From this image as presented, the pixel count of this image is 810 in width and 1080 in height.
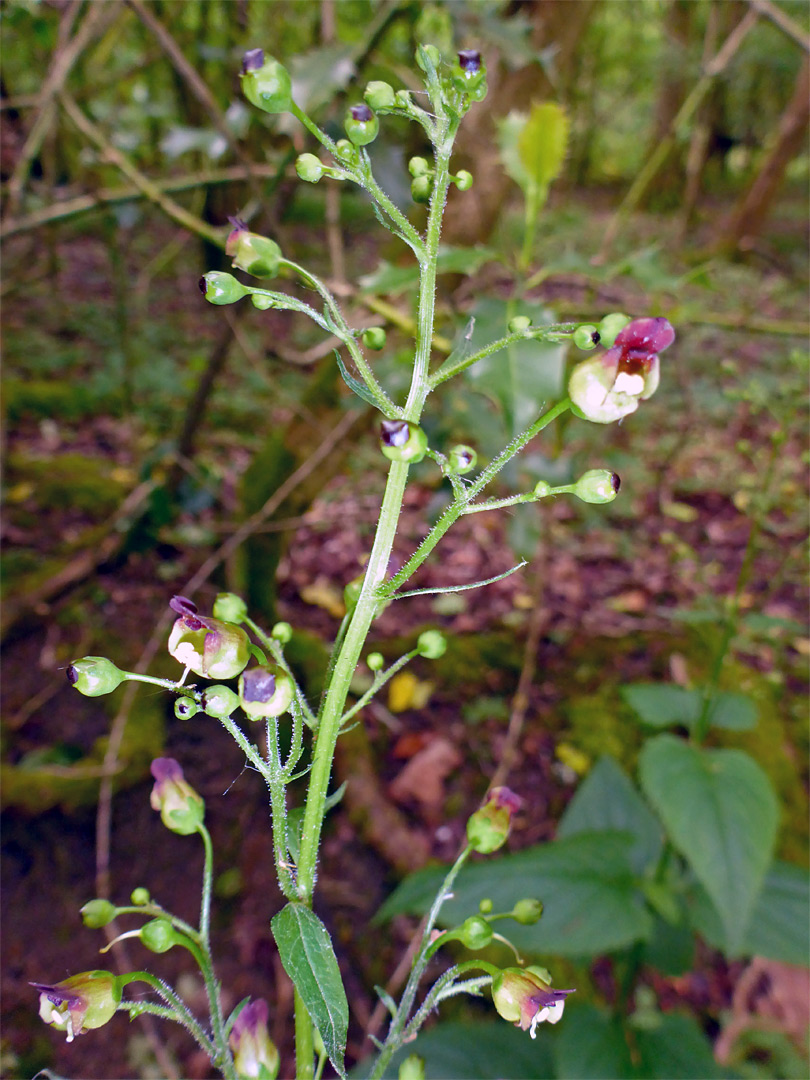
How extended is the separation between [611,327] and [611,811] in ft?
5.93

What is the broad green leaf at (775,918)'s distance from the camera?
4.88 ft

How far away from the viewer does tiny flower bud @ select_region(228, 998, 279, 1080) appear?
0.66 metres

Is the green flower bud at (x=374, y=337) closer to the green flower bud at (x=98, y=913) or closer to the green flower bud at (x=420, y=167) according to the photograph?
the green flower bud at (x=420, y=167)

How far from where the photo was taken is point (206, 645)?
0.56m

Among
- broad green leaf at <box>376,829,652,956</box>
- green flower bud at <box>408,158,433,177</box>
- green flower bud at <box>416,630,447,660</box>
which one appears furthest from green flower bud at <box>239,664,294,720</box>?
broad green leaf at <box>376,829,652,956</box>

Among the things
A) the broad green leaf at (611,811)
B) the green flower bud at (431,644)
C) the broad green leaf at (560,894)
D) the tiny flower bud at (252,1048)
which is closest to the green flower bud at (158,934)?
the tiny flower bud at (252,1048)

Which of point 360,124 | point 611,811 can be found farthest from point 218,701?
point 611,811

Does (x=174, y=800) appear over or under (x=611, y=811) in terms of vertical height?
over

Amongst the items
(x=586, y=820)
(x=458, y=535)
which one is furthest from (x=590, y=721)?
(x=458, y=535)

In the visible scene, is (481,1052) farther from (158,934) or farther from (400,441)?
(400,441)

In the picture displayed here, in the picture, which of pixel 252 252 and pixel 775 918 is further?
pixel 775 918

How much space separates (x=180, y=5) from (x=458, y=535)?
2.79 metres

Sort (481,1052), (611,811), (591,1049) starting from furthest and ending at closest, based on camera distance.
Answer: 1. (611,811)
2. (481,1052)
3. (591,1049)

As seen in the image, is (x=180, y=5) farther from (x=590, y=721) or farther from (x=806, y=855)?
(x=806, y=855)
